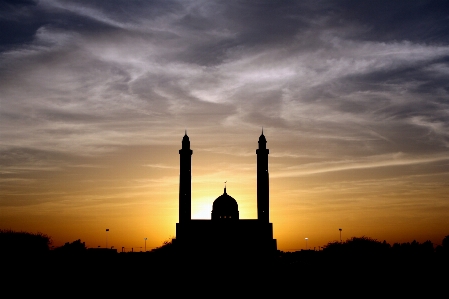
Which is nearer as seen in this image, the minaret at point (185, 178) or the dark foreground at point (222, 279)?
the dark foreground at point (222, 279)

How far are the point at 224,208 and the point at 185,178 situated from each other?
11.2 meters

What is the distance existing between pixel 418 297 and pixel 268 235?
53.0 metres

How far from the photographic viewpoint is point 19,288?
53438 mm

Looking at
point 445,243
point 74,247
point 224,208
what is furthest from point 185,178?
point 445,243

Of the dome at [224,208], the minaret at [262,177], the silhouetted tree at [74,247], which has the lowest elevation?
the silhouetted tree at [74,247]

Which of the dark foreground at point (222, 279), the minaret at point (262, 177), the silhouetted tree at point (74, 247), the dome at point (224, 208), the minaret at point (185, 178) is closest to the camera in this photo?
the dark foreground at point (222, 279)

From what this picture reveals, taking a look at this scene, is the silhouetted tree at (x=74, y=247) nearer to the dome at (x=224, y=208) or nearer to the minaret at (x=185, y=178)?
the minaret at (x=185, y=178)

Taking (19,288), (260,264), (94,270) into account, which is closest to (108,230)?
(260,264)

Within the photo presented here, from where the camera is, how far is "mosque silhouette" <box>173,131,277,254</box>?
102 meters

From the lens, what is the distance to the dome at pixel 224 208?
10662 centimetres

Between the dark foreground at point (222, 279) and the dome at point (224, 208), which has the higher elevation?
the dome at point (224, 208)

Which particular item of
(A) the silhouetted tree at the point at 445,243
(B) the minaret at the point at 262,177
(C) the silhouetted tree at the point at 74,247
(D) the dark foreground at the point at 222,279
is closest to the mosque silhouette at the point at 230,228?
(B) the minaret at the point at 262,177

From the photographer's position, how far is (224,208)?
350 feet

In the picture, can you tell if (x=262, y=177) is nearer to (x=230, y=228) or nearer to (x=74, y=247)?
(x=230, y=228)
